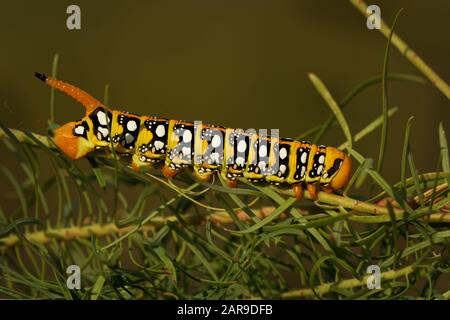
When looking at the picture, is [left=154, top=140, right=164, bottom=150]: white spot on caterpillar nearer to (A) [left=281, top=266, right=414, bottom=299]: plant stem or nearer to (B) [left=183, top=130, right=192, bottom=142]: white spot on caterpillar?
(B) [left=183, top=130, right=192, bottom=142]: white spot on caterpillar

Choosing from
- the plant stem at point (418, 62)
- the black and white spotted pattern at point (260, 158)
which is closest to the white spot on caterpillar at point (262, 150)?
the black and white spotted pattern at point (260, 158)

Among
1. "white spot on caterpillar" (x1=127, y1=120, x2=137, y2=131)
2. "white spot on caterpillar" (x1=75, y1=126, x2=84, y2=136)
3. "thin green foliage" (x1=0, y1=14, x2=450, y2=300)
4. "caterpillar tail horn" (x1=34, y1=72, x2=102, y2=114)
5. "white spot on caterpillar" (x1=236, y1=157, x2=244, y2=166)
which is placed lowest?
"thin green foliage" (x1=0, y1=14, x2=450, y2=300)

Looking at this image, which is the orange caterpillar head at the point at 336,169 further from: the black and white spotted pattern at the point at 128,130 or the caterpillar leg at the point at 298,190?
the black and white spotted pattern at the point at 128,130

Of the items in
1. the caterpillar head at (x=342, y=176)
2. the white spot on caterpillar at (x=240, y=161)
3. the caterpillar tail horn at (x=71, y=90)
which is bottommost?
the caterpillar head at (x=342, y=176)

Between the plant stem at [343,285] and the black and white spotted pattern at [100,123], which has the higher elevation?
the black and white spotted pattern at [100,123]

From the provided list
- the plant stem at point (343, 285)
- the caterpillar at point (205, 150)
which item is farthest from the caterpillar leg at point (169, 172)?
the plant stem at point (343, 285)

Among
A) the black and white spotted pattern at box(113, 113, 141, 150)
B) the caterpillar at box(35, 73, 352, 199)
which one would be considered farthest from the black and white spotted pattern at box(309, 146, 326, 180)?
the black and white spotted pattern at box(113, 113, 141, 150)

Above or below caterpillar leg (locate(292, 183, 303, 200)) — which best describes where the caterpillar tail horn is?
above

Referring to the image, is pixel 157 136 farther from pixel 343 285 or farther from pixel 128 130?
pixel 343 285
